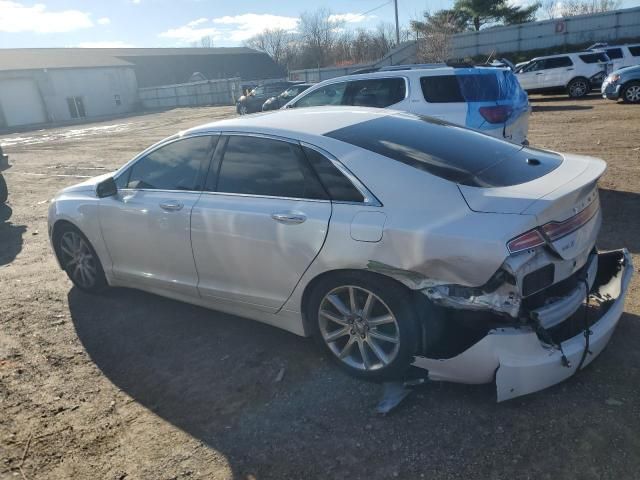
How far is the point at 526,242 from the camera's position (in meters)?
2.54

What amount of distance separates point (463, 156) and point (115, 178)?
9.57ft

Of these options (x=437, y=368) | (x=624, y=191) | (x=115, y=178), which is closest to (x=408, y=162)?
(x=437, y=368)

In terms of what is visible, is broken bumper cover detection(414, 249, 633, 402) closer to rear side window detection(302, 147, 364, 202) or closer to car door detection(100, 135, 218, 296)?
rear side window detection(302, 147, 364, 202)

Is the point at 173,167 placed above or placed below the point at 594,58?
above

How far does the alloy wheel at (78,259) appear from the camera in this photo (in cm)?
472

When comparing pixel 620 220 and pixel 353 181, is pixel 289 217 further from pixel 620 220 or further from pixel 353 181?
pixel 620 220

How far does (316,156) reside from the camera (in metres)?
3.24

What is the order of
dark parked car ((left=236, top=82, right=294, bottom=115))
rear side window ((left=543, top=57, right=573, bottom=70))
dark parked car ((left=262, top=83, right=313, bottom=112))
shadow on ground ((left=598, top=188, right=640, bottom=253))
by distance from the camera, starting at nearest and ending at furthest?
shadow on ground ((left=598, top=188, right=640, bottom=253)), rear side window ((left=543, top=57, right=573, bottom=70)), dark parked car ((left=262, top=83, right=313, bottom=112)), dark parked car ((left=236, top=82, right=294, bottom=115))

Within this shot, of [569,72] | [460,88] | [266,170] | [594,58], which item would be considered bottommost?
[569,72]

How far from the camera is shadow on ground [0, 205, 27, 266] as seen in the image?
6.33 meters

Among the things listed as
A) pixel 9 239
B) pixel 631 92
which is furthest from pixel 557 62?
pixel 9 239

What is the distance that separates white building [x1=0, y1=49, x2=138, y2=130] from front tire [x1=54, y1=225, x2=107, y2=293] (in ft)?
138

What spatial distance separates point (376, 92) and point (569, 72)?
15993mm

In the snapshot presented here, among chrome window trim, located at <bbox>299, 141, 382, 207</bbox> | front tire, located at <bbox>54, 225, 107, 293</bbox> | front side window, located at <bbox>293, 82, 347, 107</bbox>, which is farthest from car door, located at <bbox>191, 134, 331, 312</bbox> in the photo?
front side window, located at <bbox>293, 82, 347, 107</bbox>
